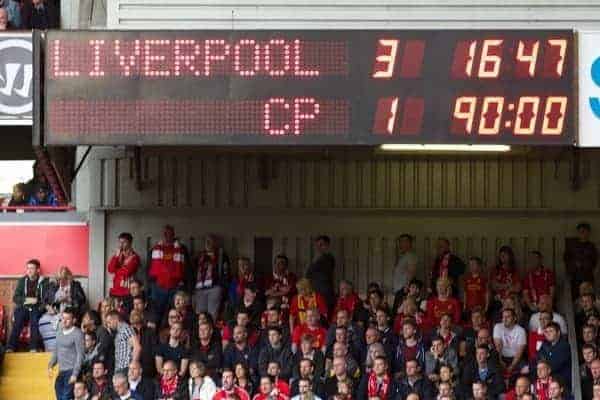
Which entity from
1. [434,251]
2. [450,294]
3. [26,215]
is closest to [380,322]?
[450,294]

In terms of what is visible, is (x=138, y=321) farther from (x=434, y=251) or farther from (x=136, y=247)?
(x=434, y=251)

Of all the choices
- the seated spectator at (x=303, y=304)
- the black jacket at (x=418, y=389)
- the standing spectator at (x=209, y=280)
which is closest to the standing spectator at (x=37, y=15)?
the standing spectator at (x=209, y=280)

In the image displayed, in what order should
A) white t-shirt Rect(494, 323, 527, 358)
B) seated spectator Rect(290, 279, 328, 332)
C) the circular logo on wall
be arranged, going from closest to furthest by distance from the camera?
white t-shirt Rect(494, 323, 527, 358)
the circular logo on wall
seated spectator Rect(290, 279, 328, 332)

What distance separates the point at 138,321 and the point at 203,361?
3.78ft

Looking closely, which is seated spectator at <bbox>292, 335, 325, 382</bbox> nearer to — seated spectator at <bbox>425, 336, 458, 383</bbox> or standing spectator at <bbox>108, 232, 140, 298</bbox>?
seated spectator at <bbox>425, 336, 458, 383</bbox>

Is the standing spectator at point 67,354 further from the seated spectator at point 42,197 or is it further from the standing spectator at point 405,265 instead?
the standing spectator at point 405,265

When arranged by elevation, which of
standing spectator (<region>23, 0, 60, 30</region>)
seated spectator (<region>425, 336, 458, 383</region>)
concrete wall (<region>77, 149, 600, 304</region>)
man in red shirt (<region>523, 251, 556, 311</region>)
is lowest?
seated spectator (<region>425, 336, 458, 383</region>)

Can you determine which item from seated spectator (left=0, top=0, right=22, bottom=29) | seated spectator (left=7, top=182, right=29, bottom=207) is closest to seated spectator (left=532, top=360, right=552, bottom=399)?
seated spectator (left=7, top=182, right=29, bottom=207)

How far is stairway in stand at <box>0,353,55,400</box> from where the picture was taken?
22969 millimetres

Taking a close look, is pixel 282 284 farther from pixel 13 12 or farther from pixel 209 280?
pixel 13 12

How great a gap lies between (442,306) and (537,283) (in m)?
1.61

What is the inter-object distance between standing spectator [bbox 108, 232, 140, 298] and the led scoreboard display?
4.09 m

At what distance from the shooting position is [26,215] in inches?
977

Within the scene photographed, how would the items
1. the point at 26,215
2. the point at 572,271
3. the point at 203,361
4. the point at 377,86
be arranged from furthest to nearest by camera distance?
the point at 26,215 → the point at 572,271 → the point at 203,361 → the point at 377,86
